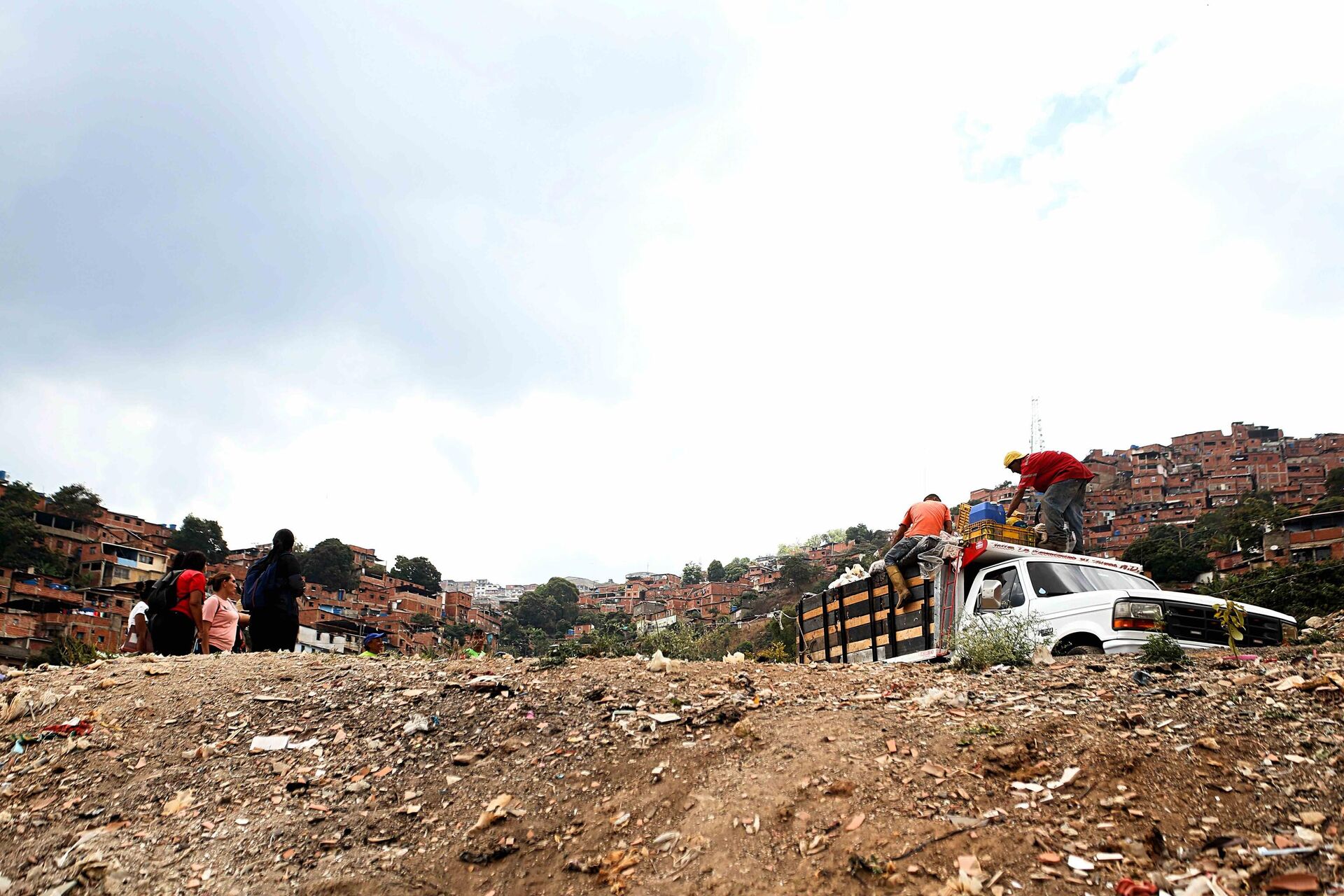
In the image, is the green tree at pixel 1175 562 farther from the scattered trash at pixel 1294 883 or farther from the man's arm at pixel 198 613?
the scattered trash at pixel 1294 883

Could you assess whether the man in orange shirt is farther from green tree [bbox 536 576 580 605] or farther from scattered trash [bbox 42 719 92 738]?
green tree [bbox 536 576 580 605]

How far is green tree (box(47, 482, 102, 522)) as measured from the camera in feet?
Answer: 227

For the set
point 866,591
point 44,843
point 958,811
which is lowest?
point 44,843

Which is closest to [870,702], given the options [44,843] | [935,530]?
[935,530]

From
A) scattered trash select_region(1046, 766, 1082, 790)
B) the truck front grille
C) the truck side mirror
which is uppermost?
the truck side mirror

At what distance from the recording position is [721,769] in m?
5.59

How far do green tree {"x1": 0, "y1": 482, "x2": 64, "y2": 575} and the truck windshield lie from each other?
224 feet

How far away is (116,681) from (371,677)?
7.46 feet

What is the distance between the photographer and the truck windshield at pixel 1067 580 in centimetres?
958

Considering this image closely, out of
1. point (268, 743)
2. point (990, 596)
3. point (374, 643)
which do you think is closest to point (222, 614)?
point (374, 643)

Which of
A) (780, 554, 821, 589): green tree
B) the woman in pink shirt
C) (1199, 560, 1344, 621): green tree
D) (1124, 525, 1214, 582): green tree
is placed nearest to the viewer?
the woman in pink shirt

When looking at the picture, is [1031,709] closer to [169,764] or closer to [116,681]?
[169,764]

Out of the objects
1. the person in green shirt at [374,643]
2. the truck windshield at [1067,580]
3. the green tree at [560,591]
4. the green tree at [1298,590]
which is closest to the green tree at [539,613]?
the green tree at [560,591]

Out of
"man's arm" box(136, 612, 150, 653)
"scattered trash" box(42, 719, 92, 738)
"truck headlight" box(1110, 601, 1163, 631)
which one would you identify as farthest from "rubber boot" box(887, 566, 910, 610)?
"man's arm" box(136, 612, 150, 653)
